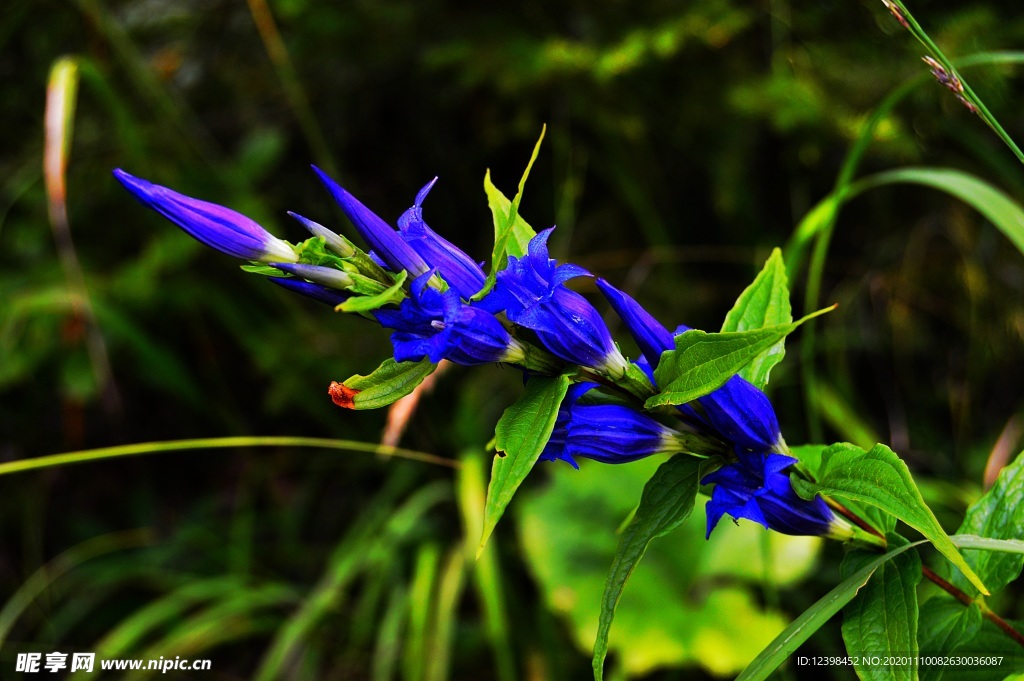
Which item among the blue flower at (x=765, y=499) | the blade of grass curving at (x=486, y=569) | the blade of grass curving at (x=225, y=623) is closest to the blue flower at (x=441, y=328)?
the blue flower at (x=765, y=499)

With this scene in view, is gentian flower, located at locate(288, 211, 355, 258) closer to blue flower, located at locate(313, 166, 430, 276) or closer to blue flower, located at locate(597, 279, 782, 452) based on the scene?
blue flower, located at locate(313, 166, 430, 276)

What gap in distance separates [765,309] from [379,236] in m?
0.41

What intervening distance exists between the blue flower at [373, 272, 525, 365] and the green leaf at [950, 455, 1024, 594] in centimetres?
53

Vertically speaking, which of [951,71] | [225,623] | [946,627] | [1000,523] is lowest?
[225,623]

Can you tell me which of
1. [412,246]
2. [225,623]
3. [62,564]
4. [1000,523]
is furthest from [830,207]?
[62,564]

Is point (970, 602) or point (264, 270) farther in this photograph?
point (970, 602)

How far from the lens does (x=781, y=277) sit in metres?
0.81

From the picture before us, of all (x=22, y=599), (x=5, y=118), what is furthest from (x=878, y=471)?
(x=5, y=118)

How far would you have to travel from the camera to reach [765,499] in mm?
711

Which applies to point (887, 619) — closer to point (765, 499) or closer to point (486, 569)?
point (765, 499)

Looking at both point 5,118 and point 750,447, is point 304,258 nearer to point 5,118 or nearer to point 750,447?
point 750,447

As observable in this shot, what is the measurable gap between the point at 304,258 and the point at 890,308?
2.03 metres

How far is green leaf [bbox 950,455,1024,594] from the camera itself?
30.5 inches

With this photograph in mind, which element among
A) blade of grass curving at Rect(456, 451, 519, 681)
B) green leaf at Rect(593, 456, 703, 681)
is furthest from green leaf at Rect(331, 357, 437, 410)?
blade of grass curving at Rect(456, 451, 519, 681)
